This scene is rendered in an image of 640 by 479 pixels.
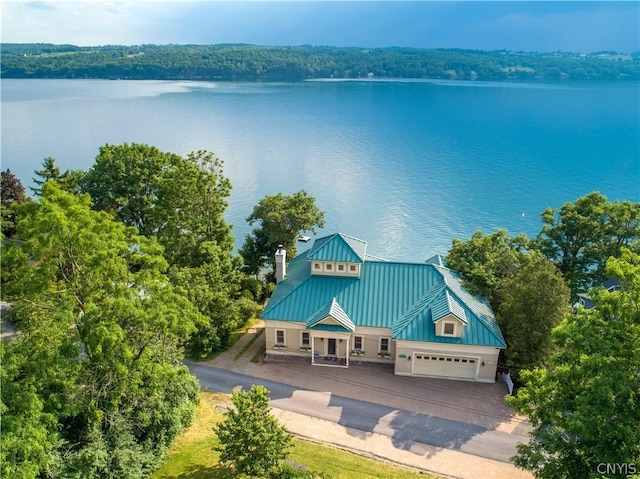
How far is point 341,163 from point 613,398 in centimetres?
7704

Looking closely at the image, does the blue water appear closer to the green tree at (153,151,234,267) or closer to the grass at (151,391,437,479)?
the green tree at (153,151,234,267)

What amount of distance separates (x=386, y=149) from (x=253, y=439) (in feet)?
281

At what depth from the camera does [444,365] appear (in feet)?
102

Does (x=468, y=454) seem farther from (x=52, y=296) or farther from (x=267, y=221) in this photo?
(x=267, y=221)

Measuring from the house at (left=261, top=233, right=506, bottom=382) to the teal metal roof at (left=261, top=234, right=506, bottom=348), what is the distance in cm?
6

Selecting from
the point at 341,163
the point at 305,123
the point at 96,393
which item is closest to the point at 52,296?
the point at 96,393

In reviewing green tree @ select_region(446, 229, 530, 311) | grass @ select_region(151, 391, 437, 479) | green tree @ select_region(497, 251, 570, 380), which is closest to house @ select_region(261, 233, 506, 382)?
green tree @ select_region(446, 229, 530, 311)

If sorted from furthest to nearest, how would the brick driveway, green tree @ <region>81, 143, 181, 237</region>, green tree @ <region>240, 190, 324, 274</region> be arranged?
green tree @ <region>81, 143, 181, 237</region> → green tree @ <region>240, 190, 324, 274</region> → the brick driveway

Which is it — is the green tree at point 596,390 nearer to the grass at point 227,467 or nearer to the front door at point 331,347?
the grass at point 227,467

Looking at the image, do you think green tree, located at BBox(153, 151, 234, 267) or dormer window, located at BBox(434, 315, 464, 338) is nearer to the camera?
dormer window, located at BBox(434, 315, 464, 338)

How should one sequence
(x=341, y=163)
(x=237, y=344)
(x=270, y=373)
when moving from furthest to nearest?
(x=341, y=163) < (x=237, y=344) < (x=270, y=373)

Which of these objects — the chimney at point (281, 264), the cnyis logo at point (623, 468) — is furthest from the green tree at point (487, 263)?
the cnyis logo at point (623, 468)

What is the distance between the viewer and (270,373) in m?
31.5

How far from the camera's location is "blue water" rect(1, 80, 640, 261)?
68.3 meters
